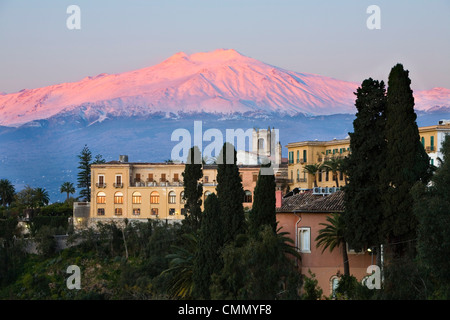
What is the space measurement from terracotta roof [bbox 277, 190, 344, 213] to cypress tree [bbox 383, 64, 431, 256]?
14.6 ft

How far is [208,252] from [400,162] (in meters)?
8.76

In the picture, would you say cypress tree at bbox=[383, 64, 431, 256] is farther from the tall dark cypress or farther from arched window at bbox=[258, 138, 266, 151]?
arched window at bbox=[258, 138, 266, 151]

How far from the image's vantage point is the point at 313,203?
3812 centimetres

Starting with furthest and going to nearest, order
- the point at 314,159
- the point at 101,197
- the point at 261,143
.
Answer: the point at 261,143 → the point at 101,197 → the point at 314,159

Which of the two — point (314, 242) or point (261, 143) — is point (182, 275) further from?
point (261, 143)

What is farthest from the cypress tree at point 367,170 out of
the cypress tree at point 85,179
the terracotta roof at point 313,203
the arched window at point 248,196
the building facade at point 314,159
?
the cypress tree at point 85,179

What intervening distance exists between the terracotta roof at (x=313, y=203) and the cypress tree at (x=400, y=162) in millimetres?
4447

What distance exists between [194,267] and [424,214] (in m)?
11.1

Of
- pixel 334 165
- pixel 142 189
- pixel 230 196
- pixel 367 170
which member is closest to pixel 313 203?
pixel 230 196

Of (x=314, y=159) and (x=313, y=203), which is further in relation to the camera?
(x=314, y=159)

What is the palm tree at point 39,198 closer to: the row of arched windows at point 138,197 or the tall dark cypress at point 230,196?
the row of arched windows at point 138,197

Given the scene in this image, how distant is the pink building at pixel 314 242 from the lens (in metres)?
35.6
